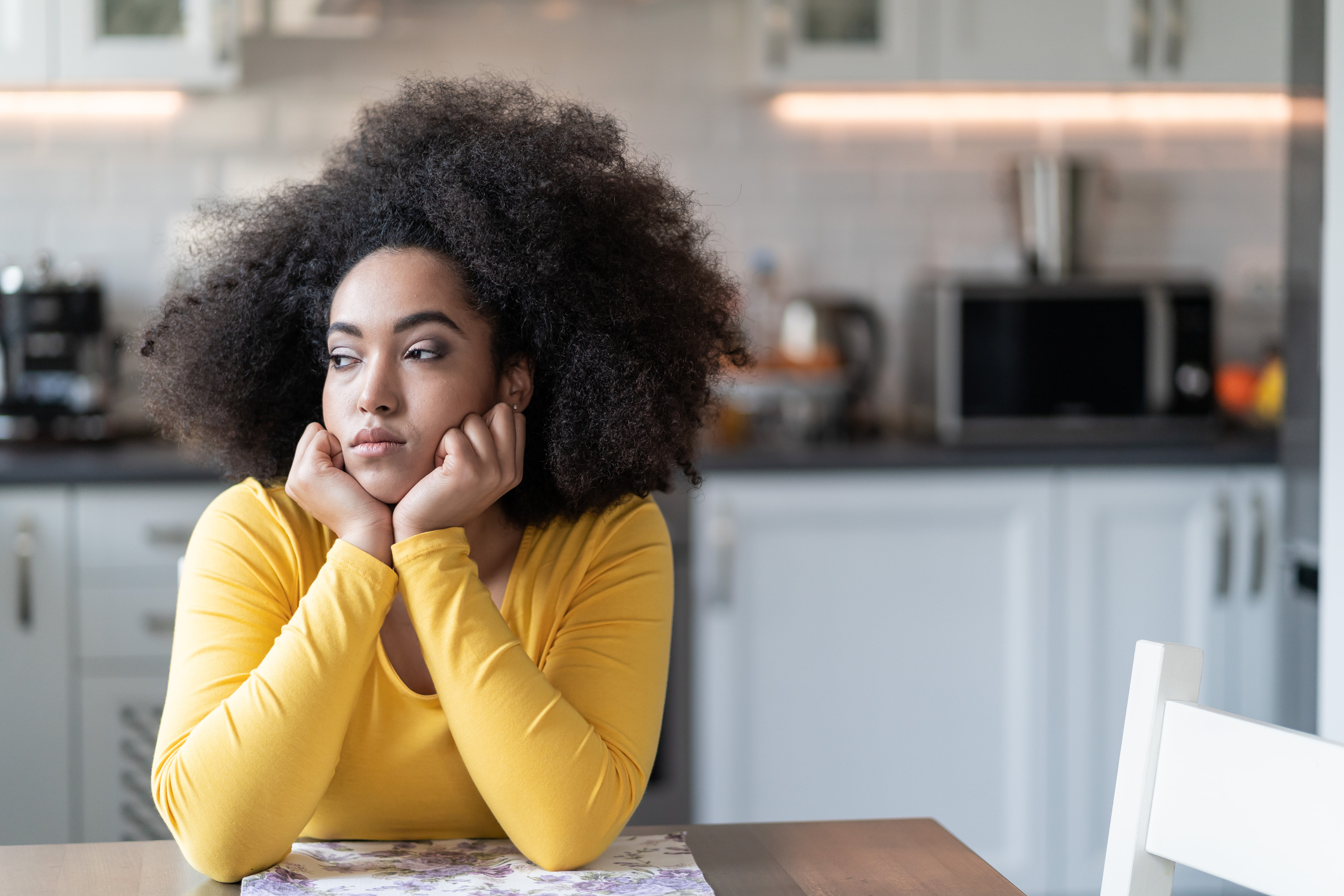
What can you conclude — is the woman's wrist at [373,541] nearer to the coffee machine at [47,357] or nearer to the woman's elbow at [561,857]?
the woman's elbow at [561,857]

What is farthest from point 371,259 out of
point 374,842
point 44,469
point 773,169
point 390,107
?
point 773,169

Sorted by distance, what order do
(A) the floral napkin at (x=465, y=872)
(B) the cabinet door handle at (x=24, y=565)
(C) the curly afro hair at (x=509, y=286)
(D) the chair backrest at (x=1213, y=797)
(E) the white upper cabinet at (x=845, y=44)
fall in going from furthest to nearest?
(E) the white upper cabinet at (x=845, y=44) → (B) the cabinet door handle at (x=24, y=565) → (C) the curly afro hair at (x=509, y=286) → (A) the floral napkin at (x=465, y=872) → (D) the chair backrest at (x=1213, y=797)

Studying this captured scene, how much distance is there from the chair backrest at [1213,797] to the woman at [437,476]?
0.38m

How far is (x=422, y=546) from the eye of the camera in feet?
3.36

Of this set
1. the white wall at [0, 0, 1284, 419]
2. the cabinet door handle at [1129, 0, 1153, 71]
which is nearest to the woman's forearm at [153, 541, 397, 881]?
the white wall at [0, 0, 1284, 419]

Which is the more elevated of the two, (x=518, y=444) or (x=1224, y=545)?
(x=518, y=444)

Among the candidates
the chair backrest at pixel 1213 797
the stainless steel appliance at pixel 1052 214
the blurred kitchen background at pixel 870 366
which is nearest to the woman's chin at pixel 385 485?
the chair backrest at pixel 1213 797

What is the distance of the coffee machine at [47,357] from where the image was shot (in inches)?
105

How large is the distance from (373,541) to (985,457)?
1.75m

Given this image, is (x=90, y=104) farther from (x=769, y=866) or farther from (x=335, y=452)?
(x=769, y=866)

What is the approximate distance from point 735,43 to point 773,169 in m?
0.31

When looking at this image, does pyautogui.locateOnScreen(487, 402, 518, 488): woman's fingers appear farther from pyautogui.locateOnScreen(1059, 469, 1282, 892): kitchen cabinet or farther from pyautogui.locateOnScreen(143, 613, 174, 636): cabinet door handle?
pyautogui.locateOnScreen(1059, 469, 1282, 892): kitchen cabinet

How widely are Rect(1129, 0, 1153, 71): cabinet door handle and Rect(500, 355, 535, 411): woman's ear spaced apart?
2218mm

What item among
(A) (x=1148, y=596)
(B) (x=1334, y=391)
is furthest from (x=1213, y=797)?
(A) (x=1148, y=596)
